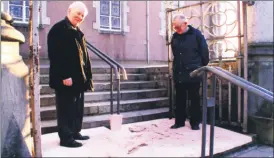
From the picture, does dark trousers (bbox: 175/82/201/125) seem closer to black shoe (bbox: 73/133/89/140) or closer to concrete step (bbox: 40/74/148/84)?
black shoe (bbox: 73/133/89/140)

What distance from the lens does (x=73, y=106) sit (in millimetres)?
3463

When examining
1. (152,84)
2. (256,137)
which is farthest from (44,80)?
(256,137)

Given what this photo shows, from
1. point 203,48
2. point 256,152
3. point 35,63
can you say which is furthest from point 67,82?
point 256,152

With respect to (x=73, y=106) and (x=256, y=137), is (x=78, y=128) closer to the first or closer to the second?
(x=73, y=106)

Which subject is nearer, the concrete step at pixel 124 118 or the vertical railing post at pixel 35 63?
the vertical railing post at pixel 35 63

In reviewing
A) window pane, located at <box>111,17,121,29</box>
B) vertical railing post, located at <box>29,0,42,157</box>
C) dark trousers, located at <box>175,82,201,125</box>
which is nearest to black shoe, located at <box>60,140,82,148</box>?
vertical railing post, located at <box>29,0,42,157</box>

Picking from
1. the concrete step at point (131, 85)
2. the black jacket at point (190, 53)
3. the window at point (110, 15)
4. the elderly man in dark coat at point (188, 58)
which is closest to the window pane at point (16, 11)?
the window at point (110, 15)

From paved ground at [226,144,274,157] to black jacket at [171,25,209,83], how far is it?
1233mm

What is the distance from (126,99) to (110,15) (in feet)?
16.9

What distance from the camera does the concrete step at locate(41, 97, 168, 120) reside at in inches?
175

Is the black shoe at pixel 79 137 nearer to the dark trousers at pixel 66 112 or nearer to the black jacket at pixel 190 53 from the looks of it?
the dark trousers at pixel 66 112

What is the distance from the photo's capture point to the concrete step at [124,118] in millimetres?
4148

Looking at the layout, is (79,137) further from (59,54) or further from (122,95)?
(122,95)

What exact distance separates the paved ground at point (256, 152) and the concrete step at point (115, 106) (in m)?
2.19
